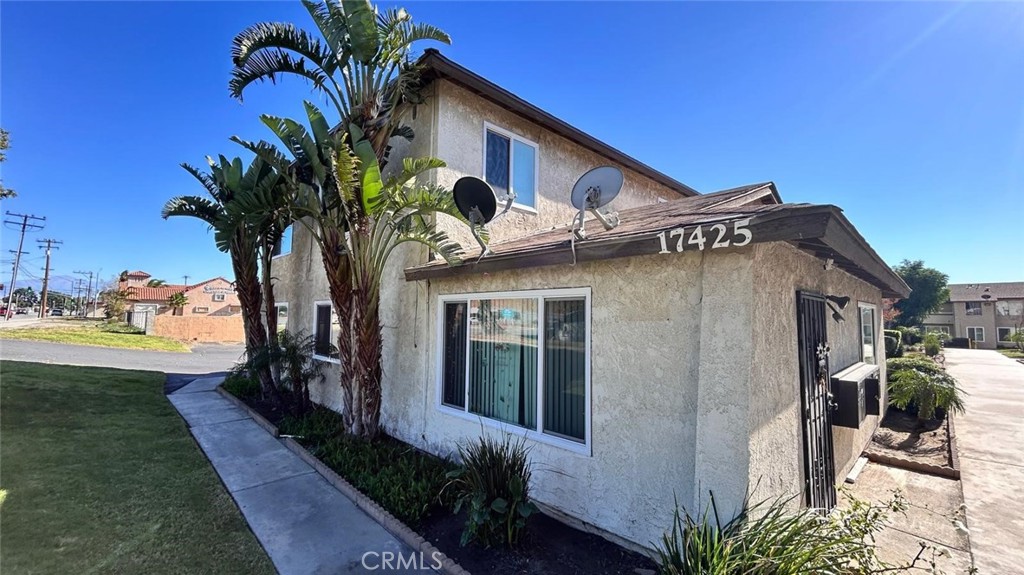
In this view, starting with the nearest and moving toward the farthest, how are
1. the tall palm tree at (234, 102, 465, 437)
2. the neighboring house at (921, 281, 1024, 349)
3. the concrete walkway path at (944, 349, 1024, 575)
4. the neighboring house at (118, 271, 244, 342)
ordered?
1. the concrete walkway path at (944, 349, 1024, 575)
2. the tall palm tree at (234, 102, 465, 437)
3. the neighboring house at (118, 271, 244, 342)
4. the neighboring house at (921, 281, 1024, 349)

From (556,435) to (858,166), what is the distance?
45.6 ft

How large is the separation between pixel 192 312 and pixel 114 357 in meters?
38.1

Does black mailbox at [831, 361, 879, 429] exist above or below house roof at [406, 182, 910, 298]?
below

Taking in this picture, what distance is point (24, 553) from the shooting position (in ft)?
14.4

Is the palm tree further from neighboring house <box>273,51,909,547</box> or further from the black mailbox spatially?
the black mailbox

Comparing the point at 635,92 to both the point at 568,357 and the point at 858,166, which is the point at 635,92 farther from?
the point at 568,357

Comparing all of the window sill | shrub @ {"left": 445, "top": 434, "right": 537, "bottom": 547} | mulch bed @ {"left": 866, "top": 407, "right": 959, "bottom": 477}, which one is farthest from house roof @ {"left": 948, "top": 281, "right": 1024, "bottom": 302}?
shrub @ {"left": 445, "top": 434, "right": 537, "bottom": 547}

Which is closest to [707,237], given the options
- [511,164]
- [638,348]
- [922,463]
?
[638,348]

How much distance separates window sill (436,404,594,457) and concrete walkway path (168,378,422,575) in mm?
2058

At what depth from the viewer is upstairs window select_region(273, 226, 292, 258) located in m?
14.6

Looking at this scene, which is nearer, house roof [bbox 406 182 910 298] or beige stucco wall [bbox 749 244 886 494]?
house roof [bbox 406 182 910 298]

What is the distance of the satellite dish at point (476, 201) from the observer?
6102mm

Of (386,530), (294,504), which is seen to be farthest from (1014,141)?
(294,504)

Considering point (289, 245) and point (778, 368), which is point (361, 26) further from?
point (289, 245)
